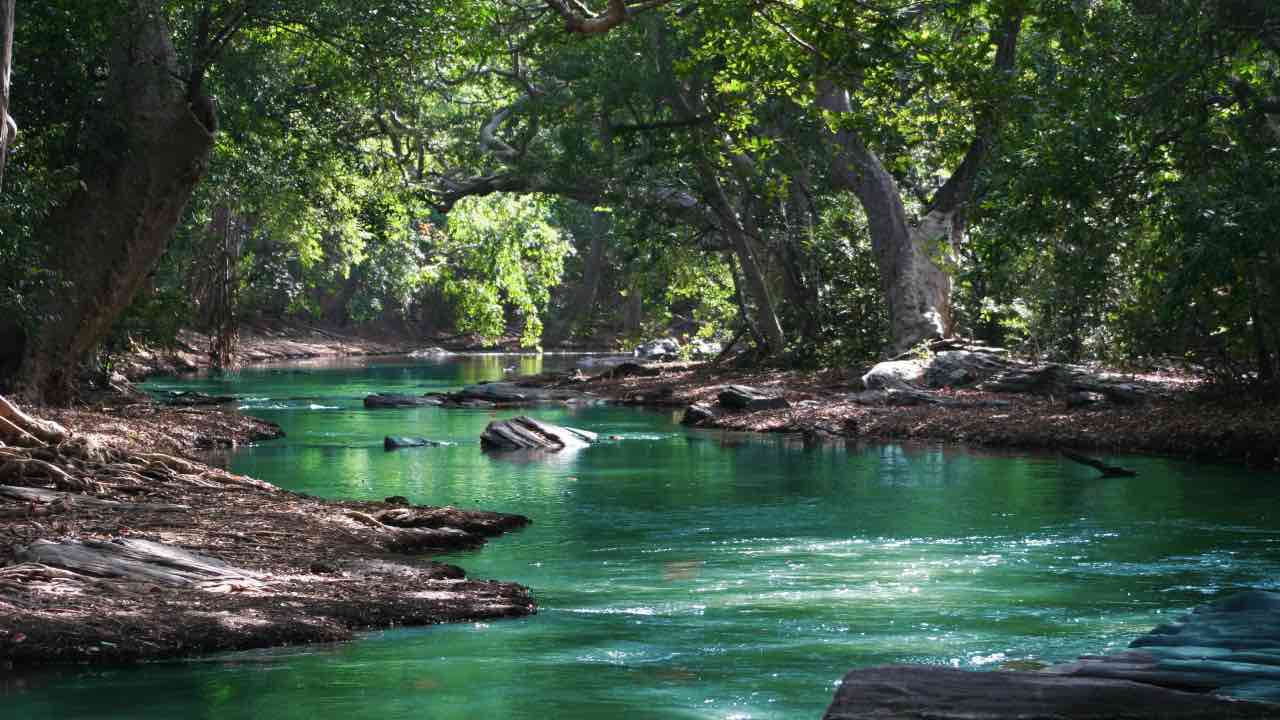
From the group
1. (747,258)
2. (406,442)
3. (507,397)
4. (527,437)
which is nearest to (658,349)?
(747,258)

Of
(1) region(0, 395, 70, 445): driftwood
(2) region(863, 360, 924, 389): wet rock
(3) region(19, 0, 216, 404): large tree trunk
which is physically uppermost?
(3) region(19, 0, 216, 404): large tree trunk

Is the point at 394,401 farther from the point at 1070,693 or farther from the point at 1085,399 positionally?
the point at 1070,693

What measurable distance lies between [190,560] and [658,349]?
41646 mm

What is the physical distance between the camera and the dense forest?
18.1 meters

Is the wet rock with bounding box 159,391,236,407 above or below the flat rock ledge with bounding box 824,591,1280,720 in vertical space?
above

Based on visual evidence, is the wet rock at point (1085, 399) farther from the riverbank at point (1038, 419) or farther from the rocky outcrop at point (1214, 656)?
the rocky outcrop at point (1214, 656)

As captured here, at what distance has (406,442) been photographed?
23094 mm

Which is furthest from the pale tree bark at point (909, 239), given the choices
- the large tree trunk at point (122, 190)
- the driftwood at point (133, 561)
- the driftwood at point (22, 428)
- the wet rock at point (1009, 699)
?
the wet rock at point (1009, 699)

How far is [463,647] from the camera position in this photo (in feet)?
28.9

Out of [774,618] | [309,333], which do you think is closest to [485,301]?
[309,333]

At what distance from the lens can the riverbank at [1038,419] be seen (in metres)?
20.0

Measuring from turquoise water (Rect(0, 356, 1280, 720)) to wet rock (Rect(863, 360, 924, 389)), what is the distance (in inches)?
198

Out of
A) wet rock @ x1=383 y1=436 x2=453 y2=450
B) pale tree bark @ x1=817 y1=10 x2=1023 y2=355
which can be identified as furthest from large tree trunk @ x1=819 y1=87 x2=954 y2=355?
wet rock @ x1=383 y1=436 x2=453 y2=450

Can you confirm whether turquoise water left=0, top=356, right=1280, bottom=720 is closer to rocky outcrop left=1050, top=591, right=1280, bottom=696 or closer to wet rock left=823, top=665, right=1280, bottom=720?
rocky outcrop left=1050, top=591, right=1280, bottom=696
